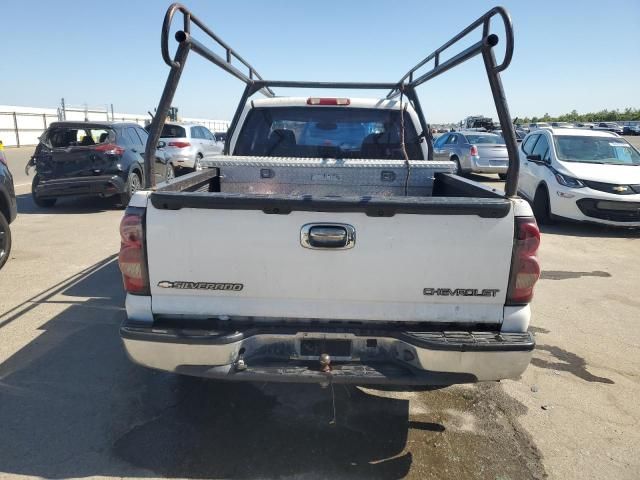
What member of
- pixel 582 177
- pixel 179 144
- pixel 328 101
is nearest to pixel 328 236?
pixel 328 101

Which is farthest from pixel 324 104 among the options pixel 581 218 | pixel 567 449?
pixel 581 218

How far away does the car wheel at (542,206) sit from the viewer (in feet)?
29.7

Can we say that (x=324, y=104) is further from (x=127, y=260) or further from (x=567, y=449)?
(x=567, y=449)

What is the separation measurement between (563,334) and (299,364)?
3096mm

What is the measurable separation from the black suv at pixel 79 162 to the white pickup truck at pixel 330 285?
786cm

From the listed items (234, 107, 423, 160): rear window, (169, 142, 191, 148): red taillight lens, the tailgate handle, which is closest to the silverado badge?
the tailgate handle

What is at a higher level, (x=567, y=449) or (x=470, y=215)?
(x=470, y=215)

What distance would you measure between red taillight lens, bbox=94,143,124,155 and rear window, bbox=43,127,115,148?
134mm

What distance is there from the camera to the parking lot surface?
2672mm

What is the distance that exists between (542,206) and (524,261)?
24.5ft

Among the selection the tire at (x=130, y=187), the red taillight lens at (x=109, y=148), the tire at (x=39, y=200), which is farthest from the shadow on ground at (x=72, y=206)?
the red taillight lens at (x=109, y=148)

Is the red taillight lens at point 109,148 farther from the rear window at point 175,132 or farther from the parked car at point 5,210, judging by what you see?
the rear window at point 175,132

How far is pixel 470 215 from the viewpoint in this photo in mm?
2436

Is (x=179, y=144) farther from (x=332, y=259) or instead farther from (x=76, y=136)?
(x=332, y=259)
